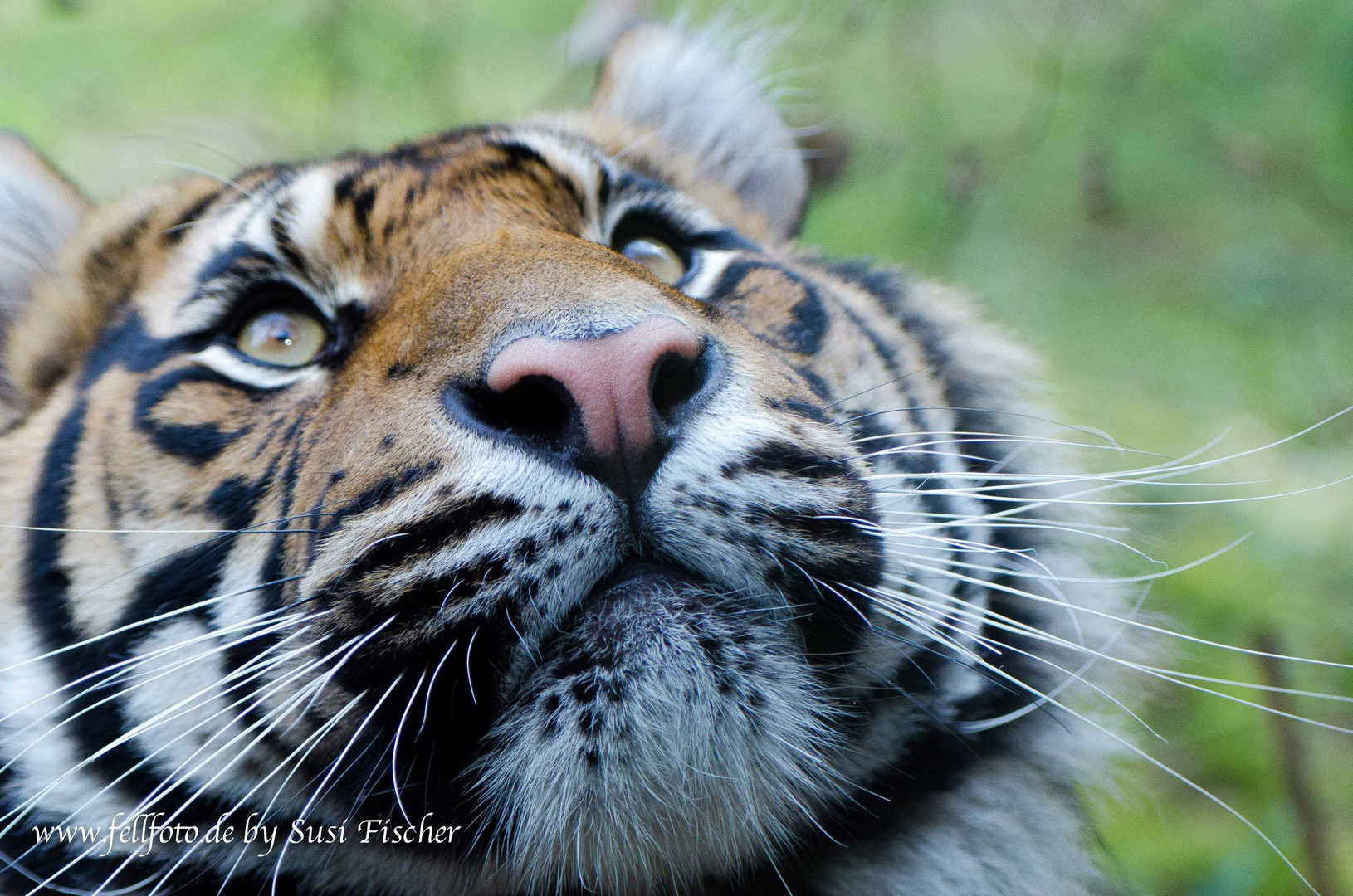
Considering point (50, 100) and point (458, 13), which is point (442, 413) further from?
point (458, 13)

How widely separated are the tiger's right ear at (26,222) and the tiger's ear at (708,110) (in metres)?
1.09

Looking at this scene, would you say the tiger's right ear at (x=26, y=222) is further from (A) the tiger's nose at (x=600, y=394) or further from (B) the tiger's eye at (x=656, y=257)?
(A) the tiger's nose at (x=600, y=394)

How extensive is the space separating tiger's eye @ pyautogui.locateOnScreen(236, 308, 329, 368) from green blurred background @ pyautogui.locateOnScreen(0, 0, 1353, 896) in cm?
77

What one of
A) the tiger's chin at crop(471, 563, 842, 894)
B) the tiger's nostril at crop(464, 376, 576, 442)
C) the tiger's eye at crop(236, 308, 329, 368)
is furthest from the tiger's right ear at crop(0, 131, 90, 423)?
the tiger's chin at crop(471, 563, 842, 894)

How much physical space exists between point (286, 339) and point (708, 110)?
122 centimetres

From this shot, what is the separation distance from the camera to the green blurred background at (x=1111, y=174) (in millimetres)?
2648

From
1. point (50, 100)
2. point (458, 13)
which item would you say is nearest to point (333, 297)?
point (50, 100)

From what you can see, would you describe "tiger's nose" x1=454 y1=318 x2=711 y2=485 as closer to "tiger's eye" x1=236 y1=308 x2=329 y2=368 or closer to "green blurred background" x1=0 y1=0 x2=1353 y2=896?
"tiger's eye" x1=236 y1=308 x2=329 y2=368

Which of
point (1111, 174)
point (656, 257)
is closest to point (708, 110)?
point (656, 257)

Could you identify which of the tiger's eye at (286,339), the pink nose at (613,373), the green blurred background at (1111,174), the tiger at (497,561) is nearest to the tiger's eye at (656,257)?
the tiger at (497,561)

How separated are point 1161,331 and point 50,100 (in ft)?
13.8

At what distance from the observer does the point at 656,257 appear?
1799mm

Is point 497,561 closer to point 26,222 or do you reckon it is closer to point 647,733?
point 647,733

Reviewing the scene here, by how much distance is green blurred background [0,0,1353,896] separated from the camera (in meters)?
2.65
